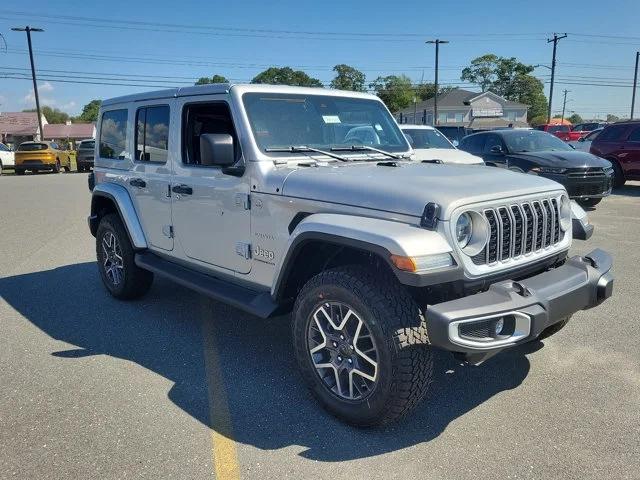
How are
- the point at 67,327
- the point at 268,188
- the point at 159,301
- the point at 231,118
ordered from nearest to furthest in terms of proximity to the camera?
the point at 268,188 → the point at 231,118 → the point at 67,327 → the point at 159,301

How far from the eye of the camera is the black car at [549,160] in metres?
10.1

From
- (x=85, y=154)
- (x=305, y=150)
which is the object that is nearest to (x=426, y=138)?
(x=305, y=150)

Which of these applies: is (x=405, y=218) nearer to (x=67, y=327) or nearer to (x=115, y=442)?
(x=115, y=442)

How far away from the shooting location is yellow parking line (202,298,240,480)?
2.74m

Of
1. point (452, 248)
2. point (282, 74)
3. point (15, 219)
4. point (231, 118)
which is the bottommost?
point (15, 219)

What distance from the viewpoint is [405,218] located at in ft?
9.39

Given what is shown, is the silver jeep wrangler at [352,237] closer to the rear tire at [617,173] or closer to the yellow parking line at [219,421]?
the yellow parking line at [219,421]

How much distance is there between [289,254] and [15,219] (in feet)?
32.5

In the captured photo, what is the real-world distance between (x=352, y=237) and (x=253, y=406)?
1.33 metres

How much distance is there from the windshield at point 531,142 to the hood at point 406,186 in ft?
26.7

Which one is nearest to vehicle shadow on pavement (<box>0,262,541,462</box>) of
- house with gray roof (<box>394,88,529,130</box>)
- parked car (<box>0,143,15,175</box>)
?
parked car (<box>0,143,15,175</box>)

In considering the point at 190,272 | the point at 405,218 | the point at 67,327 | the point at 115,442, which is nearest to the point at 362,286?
A: the point at 405,218

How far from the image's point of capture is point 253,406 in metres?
3.36

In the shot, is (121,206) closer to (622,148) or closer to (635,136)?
(622,148)
